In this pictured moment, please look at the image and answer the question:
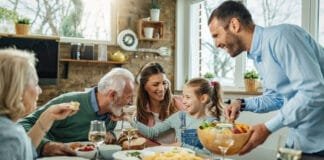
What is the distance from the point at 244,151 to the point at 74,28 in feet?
14.8

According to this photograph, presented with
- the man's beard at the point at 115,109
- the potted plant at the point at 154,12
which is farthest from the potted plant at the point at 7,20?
the man's beard at the point at 115,109

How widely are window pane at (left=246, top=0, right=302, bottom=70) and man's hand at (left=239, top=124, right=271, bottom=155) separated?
3178 millimetres

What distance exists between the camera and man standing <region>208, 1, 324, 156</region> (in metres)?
1.43

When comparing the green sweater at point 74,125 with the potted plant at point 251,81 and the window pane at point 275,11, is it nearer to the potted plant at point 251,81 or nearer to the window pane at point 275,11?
the potted plant at point 251,81

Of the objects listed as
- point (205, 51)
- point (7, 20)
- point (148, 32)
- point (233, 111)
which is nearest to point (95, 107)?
point (233, 111)

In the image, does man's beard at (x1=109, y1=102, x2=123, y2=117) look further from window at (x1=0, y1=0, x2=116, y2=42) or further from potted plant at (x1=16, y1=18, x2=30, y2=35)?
window at (x1=0, y1=0, x2=116, y2=42)

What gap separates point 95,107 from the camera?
8.02 ft

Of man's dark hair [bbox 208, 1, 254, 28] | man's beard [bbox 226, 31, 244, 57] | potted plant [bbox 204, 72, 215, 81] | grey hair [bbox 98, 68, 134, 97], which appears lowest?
potted plant [bbox 204, 72, 215, 81]

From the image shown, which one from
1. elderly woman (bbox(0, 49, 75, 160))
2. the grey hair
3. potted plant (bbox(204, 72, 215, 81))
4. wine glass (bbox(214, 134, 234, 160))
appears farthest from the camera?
potted plant (bbox(204, 72, 215, 81))

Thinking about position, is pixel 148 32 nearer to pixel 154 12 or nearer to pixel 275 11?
pixel 154 12

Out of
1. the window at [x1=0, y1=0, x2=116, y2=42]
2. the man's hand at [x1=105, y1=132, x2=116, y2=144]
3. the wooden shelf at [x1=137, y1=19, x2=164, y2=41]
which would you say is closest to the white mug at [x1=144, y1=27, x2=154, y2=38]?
the wooden shelf at [x1=137, y1=19, x2=164, y2=41]

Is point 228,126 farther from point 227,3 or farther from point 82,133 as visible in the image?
point 82,133

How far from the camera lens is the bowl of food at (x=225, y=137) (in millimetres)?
1371

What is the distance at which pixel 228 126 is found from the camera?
4.71 feet
